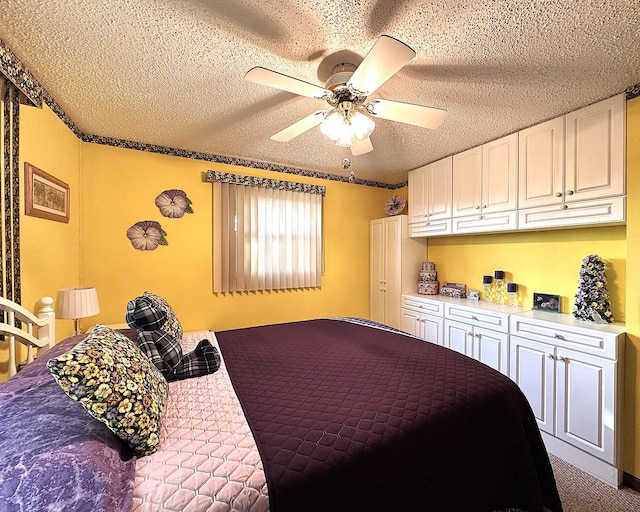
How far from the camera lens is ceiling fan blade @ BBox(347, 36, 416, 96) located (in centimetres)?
111

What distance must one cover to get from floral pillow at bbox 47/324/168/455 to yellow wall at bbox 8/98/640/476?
51.8 inches

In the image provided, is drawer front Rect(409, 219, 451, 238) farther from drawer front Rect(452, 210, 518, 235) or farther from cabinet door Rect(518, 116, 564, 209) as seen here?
cabinet door Rect(518, 116, 564, 209)

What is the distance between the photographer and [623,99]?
185 cm

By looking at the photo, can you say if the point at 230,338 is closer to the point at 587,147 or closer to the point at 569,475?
the point at 569,475

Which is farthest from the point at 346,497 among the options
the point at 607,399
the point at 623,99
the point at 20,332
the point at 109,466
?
the point at 623,99

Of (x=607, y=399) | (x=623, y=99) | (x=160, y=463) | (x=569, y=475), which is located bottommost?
(x=569, y=475)

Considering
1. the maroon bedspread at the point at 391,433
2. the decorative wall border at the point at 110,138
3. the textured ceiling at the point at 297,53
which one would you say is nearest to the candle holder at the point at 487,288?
the textured ceiling at the point at 297,53

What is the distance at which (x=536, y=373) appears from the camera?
2227 millimetres

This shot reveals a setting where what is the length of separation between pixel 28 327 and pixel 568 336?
135 inches

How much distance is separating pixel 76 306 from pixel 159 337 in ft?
2.76

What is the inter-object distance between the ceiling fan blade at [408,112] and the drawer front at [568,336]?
169cm

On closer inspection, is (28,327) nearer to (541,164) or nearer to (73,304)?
(73,304)

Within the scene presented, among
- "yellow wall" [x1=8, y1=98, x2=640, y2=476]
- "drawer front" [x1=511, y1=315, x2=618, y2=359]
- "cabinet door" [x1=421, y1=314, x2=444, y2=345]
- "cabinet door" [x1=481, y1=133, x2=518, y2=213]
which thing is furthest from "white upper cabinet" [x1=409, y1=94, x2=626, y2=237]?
"cabinet door" [x1=421, y1=314, x2=444, y2=345]

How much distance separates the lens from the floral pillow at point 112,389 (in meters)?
0.84
